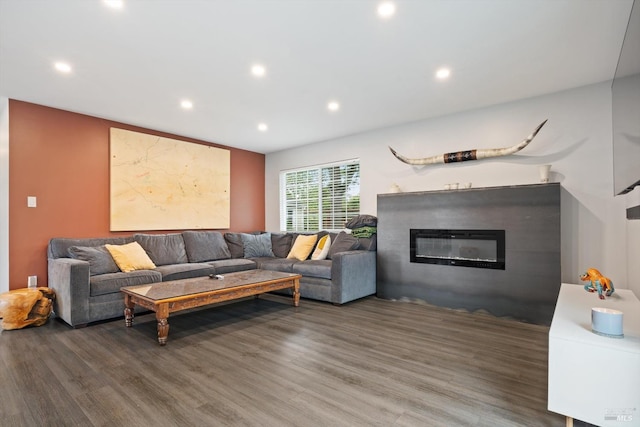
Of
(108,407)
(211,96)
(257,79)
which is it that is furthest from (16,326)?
(257,79)

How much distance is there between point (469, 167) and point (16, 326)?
544 centimetres

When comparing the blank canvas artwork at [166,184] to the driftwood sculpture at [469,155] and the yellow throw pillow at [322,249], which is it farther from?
the driftwood sculpture at [469,155]

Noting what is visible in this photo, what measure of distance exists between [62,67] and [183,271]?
2.50m

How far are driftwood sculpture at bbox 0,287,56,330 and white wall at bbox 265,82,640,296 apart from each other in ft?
15.0

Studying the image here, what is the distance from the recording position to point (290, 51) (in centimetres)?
285

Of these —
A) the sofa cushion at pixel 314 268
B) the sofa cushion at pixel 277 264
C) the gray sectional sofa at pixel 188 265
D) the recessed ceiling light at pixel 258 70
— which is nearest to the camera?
the recessed ceiling light at pixel 258 70

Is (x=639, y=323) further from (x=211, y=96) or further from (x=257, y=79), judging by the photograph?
(x=211, y=96)

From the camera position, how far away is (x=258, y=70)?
319 cm

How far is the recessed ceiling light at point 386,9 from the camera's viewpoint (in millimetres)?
2234

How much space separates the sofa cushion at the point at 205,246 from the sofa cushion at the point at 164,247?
0.10 metres

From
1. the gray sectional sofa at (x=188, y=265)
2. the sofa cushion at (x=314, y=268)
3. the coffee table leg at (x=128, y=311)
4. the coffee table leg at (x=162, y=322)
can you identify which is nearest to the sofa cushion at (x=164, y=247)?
the gray sectional sofa at (x=188, y=265)

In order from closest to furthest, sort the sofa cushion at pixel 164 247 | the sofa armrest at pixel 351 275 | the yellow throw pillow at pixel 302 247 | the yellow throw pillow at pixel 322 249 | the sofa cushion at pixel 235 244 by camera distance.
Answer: the sofa armrest at pixel 351 275
the sofa cushion at pixel 164 247
the yellow throw pillow at pixel 322 249
the yellow throw pillow at pixel 302 247
the sofa cushion at pixel 235 244

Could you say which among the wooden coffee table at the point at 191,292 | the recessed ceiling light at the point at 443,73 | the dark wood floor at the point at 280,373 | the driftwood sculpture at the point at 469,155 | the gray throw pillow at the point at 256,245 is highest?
the recessed ceiling light at the point at 443,73

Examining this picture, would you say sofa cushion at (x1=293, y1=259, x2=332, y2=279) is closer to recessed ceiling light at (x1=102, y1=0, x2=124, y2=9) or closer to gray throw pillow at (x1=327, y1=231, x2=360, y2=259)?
gray throw pillow at (x1=327, y1=231, x2=360, y2=259)
